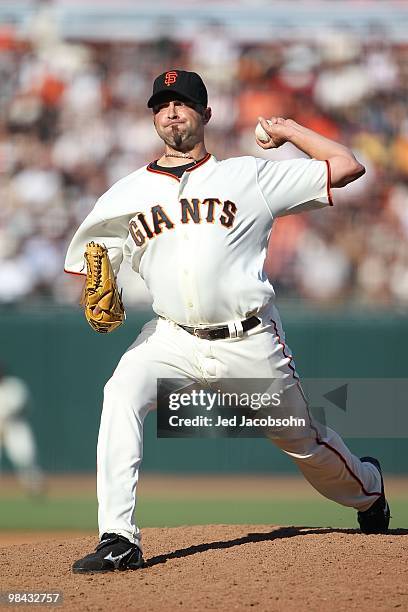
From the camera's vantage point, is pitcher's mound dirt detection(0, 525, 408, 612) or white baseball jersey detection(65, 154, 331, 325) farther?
white baseball jersey detection(65, 154, 331, 325)

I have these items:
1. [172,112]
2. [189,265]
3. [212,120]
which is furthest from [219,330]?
[212,120]

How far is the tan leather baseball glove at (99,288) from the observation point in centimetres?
416

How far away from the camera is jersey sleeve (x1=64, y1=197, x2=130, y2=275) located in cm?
423

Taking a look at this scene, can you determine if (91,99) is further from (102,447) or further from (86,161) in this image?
(102,447)

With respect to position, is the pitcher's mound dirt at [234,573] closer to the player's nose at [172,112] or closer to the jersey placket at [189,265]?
the jersey placket at [189,265]

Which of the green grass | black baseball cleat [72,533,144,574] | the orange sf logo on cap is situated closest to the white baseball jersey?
the orange sf logo on cap

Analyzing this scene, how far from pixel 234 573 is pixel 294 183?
4.95 ft

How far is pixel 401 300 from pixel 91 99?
3.46 metres

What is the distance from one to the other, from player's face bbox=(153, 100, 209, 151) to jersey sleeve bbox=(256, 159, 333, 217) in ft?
0.97

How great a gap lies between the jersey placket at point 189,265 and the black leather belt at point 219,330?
0.23 feet

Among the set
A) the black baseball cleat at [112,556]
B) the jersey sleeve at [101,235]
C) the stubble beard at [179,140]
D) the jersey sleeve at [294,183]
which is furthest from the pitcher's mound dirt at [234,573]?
the stubble beard at [179,140]

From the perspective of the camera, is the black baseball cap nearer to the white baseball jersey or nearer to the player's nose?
the player's nose

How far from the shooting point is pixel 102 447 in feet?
13.0

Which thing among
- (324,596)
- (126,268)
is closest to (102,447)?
(324,596)
